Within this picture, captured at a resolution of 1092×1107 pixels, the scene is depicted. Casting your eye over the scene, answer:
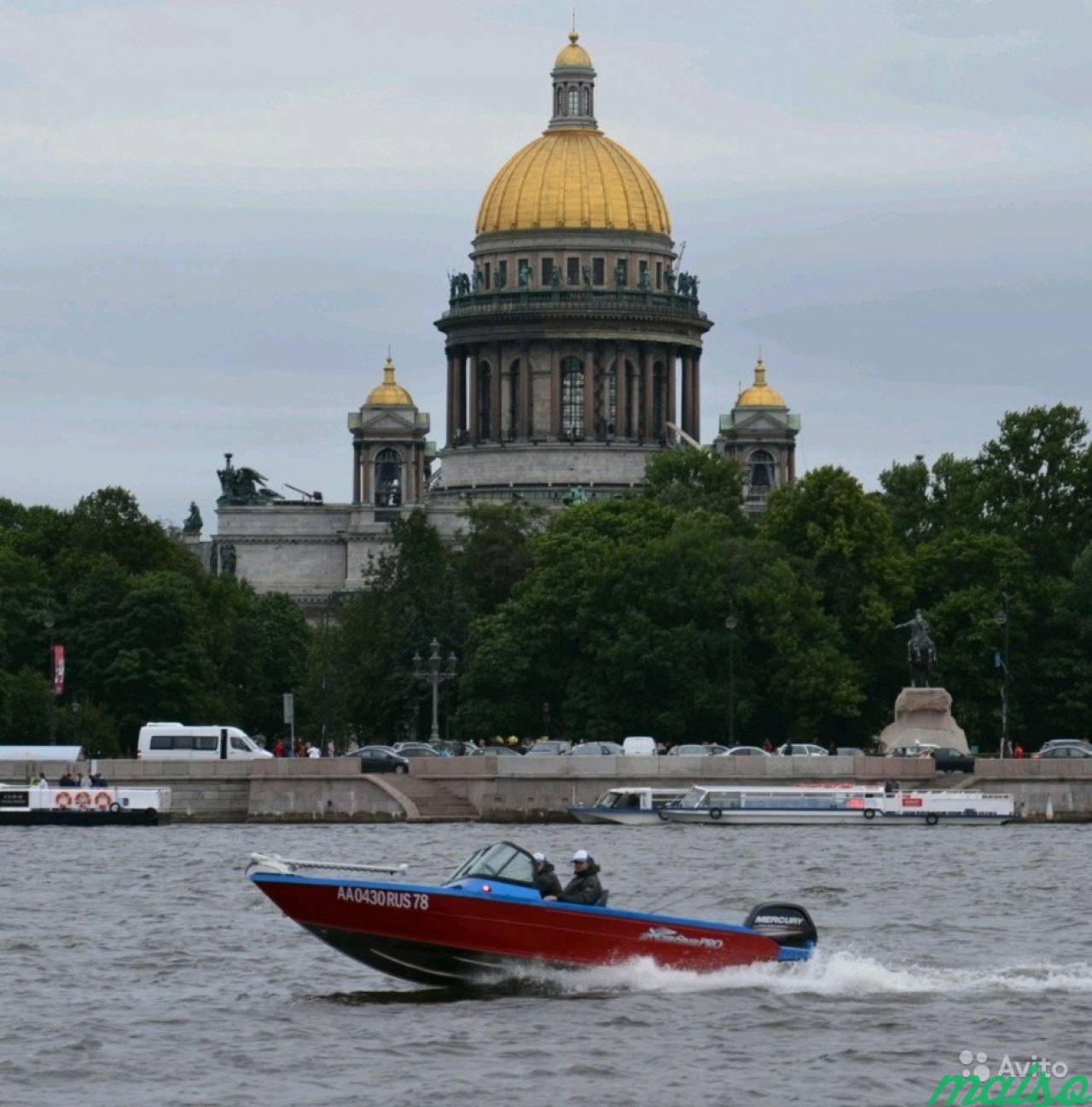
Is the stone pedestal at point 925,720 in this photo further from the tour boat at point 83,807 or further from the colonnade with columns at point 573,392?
the colonnade with columns at point 573,392

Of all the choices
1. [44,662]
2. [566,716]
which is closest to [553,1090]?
[566,716]

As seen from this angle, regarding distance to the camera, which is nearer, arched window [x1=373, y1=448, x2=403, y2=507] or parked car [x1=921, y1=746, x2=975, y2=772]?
parked car [x1=921, y1=746, x2=975, y2=772]

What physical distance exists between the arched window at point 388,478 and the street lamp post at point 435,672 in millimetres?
59303

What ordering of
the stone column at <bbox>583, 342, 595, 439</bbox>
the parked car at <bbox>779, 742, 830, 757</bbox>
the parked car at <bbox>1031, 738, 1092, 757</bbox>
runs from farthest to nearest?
1. the stone column at <bbox>583, 342, 595, 439</bbox>
2. the parked car at <bbox>779, 742, 830, 757</bbox>
3. the parked car at <bbox>1031, 738, 1092, 757</bbox>

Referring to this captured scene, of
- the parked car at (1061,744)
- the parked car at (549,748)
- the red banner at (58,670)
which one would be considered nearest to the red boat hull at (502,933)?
the parked car at (549,748)

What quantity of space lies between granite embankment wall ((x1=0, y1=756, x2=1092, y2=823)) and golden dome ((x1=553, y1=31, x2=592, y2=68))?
9139 cm

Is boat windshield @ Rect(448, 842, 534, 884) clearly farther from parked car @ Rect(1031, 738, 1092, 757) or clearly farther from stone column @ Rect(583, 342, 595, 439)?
stone column @ Rect(583, 342, 595, 439)

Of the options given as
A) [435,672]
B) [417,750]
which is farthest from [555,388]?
[417,750]

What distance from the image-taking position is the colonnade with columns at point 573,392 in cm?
17600

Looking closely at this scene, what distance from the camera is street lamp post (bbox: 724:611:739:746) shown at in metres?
108

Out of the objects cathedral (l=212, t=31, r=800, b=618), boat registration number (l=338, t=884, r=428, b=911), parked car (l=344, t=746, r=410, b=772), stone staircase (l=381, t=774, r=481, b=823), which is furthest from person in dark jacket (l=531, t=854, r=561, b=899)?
cathedral (l=212, t=31, r=800, b=618)

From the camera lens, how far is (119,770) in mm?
95312

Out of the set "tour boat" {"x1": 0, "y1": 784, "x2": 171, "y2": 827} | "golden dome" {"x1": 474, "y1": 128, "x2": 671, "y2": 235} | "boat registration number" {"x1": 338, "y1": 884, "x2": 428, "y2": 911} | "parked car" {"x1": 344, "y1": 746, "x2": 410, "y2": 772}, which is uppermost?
"golden dome" {"x1": 474, "y1": 128, "x2": 671, "y2": 235}

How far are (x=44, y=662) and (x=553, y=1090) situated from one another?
7887 cm
